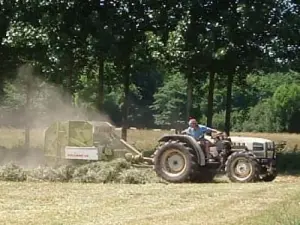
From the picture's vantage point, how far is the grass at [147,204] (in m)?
11.3

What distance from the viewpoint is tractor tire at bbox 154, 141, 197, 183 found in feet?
60.7

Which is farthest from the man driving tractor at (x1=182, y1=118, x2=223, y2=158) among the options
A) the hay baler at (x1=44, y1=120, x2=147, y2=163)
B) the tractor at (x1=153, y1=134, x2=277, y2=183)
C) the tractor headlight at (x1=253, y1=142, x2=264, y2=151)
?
the hay baler at (x1=44, y1=120, x2=147, y2=163)

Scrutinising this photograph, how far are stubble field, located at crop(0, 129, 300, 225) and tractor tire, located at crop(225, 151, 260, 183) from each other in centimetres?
92

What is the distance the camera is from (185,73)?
87.8 ft

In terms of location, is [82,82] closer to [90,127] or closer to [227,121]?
[227,121]

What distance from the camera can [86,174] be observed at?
18250 millimetres

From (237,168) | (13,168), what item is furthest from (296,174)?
(13,168)

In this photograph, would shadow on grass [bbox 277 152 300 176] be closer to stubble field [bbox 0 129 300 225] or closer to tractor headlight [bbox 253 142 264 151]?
tractor headlight [bbox 253 142 264 151]

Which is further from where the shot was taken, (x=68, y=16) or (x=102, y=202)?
(x=68, y=16)

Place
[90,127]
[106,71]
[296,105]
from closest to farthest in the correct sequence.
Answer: [90,127], [106,71], [296,105]

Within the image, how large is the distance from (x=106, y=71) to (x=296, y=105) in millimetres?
60227

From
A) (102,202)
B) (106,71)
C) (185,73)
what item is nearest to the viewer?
(102,202)

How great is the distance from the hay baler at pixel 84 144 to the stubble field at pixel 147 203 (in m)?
2.15

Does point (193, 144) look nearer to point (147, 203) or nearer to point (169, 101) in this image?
point (147, 203)
